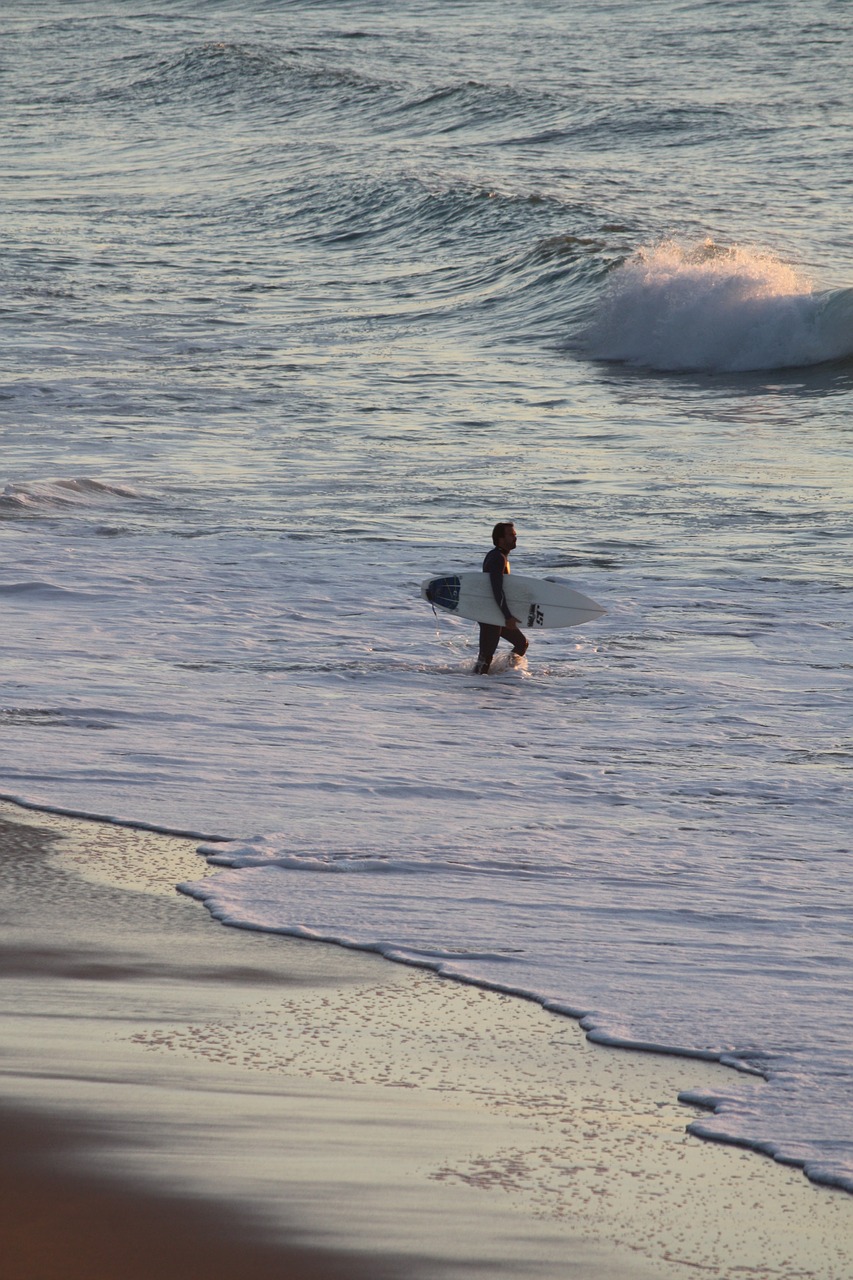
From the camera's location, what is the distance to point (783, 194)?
32.2m

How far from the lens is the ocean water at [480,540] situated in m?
6.26

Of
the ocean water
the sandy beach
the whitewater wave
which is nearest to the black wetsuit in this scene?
the ocean water

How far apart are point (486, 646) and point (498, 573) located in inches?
20.9

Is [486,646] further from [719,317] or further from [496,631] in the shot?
[719,317]

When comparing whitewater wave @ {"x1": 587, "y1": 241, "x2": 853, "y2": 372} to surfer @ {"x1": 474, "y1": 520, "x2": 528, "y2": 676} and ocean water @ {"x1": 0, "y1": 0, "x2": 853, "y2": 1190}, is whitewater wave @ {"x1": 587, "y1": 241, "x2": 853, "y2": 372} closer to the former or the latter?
ocean water @ {"x1": 0, "y1": 0, "x2": 853, "y2": 1190}

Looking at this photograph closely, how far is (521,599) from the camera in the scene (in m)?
10.8

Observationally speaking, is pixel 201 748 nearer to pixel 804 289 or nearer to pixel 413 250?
pixel 804 289

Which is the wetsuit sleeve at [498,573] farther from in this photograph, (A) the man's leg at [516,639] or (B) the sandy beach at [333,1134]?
(B) the sandy beach at [333,1134]

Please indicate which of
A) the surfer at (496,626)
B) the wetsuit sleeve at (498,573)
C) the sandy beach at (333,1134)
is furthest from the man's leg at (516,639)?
the sandy beach at (333,1134)

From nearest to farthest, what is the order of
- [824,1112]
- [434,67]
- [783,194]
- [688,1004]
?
[824,1112], [688,1004], [783,194], [434,67]

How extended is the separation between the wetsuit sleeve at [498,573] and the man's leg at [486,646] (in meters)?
0.14

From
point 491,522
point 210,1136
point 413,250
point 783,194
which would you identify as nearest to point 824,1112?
point 210,1136

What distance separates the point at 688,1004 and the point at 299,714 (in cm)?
405

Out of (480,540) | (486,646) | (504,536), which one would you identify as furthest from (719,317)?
(486,646)
